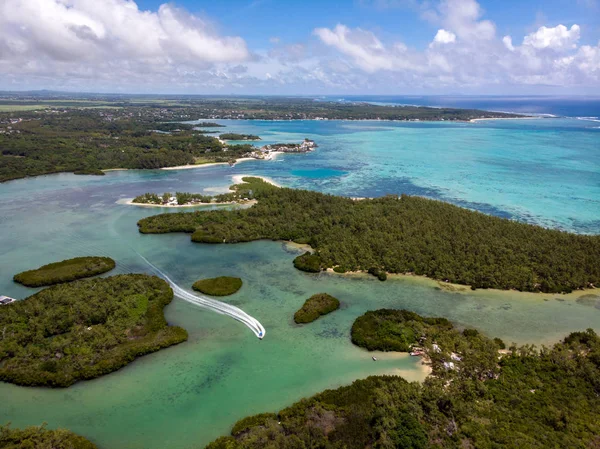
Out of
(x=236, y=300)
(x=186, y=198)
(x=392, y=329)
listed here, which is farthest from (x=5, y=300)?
(x=392, y=329)

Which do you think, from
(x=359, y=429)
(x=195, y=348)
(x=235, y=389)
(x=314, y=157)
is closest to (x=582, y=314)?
(x=359, y=429)

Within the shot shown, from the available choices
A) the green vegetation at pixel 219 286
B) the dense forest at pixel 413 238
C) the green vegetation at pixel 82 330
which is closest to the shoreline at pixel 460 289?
the dense forest at pixel 413 238

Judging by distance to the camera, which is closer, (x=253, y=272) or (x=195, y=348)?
(x=195, y=348)

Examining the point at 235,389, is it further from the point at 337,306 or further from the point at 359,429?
the point at 337,306

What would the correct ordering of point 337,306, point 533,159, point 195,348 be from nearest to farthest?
point 195,348, point 337,306, point 533,159

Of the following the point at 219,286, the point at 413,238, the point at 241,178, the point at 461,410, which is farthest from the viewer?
the point at 241,178

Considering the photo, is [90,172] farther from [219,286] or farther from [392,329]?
[392,329]

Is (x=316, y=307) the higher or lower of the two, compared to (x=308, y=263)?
lower
